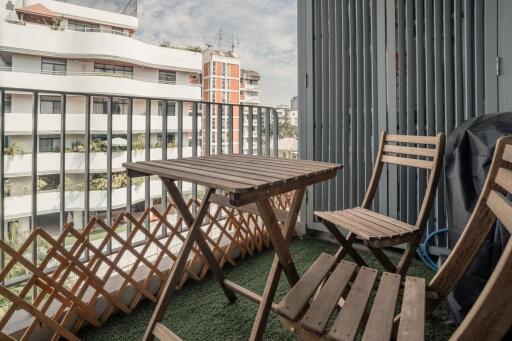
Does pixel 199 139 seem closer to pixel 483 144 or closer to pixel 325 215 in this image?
pixel 325 215

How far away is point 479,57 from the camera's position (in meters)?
2.14

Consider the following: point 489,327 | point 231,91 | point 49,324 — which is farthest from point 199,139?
point 231,91

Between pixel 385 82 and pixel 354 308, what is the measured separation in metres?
2.06

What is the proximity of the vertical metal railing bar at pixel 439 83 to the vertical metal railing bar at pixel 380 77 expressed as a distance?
355 millimetres

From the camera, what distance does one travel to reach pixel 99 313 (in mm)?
1771

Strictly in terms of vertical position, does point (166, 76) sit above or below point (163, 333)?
above

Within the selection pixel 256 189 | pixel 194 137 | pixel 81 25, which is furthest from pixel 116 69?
pixel 256 189

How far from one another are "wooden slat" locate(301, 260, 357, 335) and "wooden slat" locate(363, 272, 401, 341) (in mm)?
110

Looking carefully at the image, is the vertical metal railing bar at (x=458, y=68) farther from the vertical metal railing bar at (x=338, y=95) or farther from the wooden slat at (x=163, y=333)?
the wooden slat at (x=163, y=333)

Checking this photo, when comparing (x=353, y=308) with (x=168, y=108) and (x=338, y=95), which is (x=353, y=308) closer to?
(x=168, y=108)

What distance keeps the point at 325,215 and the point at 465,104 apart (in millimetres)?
1398

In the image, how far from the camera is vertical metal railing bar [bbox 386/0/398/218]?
247cm

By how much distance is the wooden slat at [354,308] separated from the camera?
0.83 m

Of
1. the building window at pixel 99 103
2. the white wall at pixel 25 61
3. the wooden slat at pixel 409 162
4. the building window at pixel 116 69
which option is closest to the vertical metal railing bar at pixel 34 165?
the building window at pixel 99 103
